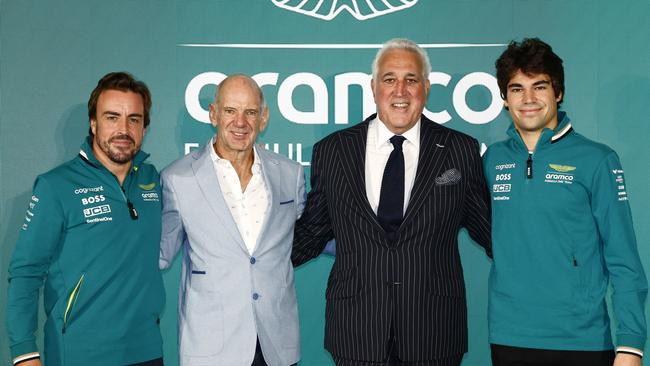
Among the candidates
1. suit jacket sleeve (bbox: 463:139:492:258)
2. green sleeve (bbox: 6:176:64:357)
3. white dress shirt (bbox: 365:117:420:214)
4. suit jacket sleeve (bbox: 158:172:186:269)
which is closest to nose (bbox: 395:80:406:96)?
white dress shirt (bbox: 365:117:420:214)

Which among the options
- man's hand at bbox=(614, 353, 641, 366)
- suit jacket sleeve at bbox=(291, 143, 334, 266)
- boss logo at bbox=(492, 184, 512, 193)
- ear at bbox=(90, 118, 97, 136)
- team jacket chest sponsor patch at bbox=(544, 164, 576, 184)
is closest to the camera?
man's hand at bbox=(614, 353, 641, 366)

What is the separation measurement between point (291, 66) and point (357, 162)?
1.27 m

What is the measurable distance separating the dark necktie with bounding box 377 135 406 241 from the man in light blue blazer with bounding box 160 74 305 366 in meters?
0.41

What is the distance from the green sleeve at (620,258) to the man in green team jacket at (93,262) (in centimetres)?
168

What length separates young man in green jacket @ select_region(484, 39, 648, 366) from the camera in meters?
2.30

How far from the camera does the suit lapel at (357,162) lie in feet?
8.15

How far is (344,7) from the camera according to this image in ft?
12.0

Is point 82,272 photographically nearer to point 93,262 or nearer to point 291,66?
point 93,262

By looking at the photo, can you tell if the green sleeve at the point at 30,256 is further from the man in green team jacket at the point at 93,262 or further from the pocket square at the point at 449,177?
the pocket square at the point at 449,177

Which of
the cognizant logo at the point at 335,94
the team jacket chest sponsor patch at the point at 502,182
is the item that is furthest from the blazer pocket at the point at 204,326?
the cognizant logo at the point at 335,94

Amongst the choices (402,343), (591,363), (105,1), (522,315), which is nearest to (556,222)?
(522,315)

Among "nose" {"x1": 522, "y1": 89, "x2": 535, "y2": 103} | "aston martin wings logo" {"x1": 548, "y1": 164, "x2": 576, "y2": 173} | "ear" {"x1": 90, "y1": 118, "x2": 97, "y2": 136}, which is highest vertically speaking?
"nose" {"x1": 522, "y1": 89, "x2": 535, "y2": 103}

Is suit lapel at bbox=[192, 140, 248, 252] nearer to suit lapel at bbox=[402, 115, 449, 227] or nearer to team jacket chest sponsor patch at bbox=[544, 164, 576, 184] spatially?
suit lapel at bbox=[402, 115, 449, 227]

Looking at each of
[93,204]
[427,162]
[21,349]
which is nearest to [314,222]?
[427,162]
